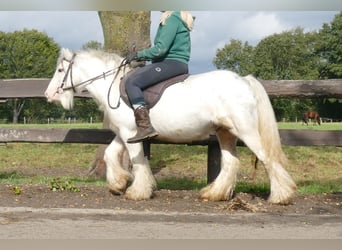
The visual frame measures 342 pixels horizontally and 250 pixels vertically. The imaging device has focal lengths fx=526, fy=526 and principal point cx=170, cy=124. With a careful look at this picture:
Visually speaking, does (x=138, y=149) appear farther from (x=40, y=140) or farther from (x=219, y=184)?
(x=40, y=140)

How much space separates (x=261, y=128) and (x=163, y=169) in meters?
5.16

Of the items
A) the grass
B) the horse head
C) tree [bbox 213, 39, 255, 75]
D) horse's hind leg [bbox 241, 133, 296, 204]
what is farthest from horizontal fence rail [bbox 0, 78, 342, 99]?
tree [bbox 213, 39, 255, 75]

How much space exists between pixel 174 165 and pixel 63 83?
4.94 metres

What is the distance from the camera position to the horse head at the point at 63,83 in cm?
771

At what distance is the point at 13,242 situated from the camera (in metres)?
4.45

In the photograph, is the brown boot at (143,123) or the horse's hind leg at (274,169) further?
the brown boot at (143,123)

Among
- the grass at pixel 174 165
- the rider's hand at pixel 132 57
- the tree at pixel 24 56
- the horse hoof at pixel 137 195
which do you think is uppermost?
the tree at pixel 24 56

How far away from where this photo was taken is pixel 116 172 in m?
7.39

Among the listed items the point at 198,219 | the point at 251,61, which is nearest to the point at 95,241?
the point at 198,219

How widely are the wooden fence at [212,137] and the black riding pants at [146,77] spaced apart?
1.55m

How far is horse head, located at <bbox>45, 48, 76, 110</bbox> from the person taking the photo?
7.71 metres

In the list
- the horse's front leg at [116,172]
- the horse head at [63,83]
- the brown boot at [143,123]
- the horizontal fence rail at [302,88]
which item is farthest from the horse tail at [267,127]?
the horse head at [63,83]

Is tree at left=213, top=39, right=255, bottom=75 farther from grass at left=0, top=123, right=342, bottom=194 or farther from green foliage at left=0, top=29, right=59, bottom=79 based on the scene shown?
grass at left=0, top=123, right=342, bottom=194

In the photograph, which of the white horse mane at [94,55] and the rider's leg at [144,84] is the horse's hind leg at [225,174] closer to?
the rider's leg at [144,84]
